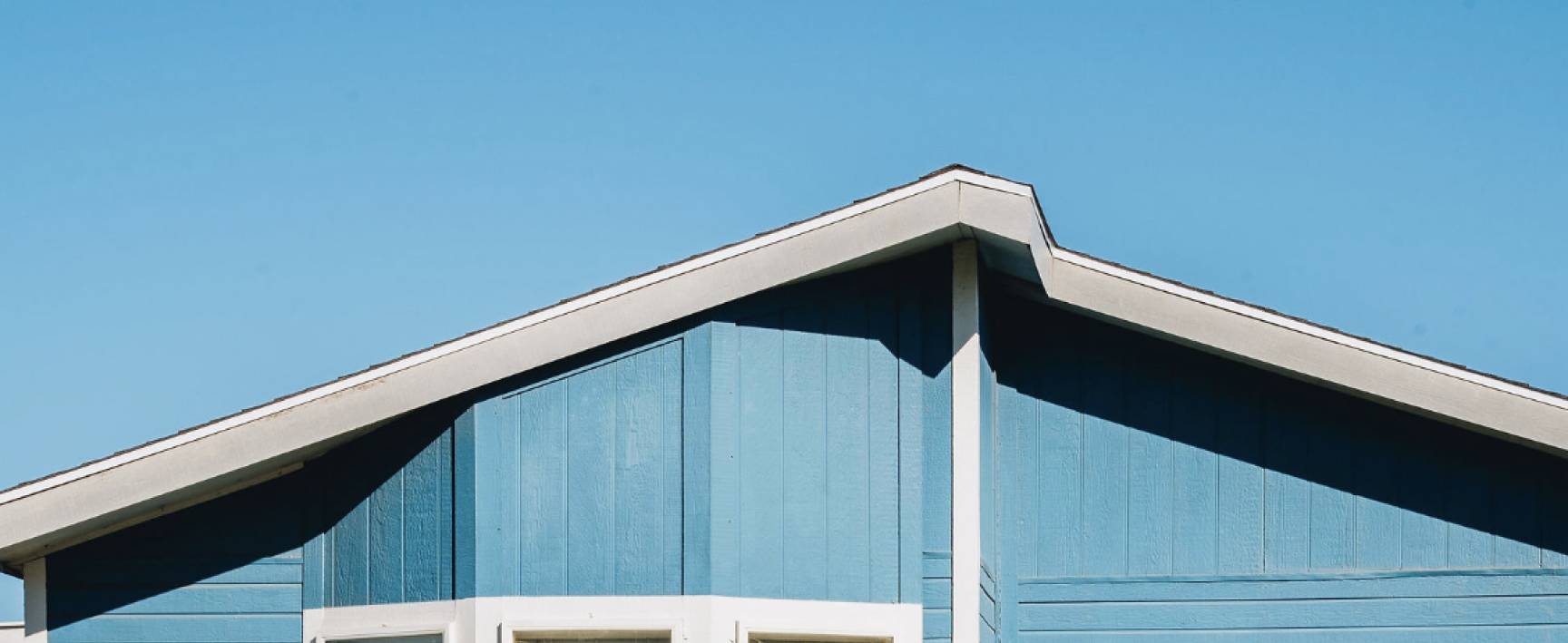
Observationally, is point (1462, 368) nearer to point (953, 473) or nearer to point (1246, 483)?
point (1246, 483)

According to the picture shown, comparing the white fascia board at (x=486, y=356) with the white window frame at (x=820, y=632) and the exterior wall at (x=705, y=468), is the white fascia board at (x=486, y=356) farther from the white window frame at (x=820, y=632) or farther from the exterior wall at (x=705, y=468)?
the white window frame at (x=820, y=632)

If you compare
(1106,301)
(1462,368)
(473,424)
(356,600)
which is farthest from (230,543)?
(1462,368)

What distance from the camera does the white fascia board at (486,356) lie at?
26.8ft

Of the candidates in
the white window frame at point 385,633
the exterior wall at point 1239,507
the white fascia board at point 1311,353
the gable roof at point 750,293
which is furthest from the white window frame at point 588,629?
the white fascia board at point 1311,353

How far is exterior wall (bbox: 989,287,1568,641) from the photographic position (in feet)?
27.6

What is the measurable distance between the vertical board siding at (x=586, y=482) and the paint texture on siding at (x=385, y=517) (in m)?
0.24

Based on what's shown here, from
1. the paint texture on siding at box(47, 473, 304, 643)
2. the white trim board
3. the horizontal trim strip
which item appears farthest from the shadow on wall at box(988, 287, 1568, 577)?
the paint texture on siding at box(47, 473, 304, 643)

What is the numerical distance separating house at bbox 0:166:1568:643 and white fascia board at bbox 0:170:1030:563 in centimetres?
1

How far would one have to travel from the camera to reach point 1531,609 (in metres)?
8.35

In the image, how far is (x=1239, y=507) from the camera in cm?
868

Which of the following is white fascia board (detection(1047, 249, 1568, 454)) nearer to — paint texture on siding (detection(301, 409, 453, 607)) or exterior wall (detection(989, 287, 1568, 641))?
exterior wall (detection(989, 287, 1568, 641))

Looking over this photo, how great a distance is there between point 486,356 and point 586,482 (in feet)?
2.23

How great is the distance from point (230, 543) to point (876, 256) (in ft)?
10.7

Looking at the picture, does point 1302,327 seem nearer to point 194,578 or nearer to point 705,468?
point 705,468
